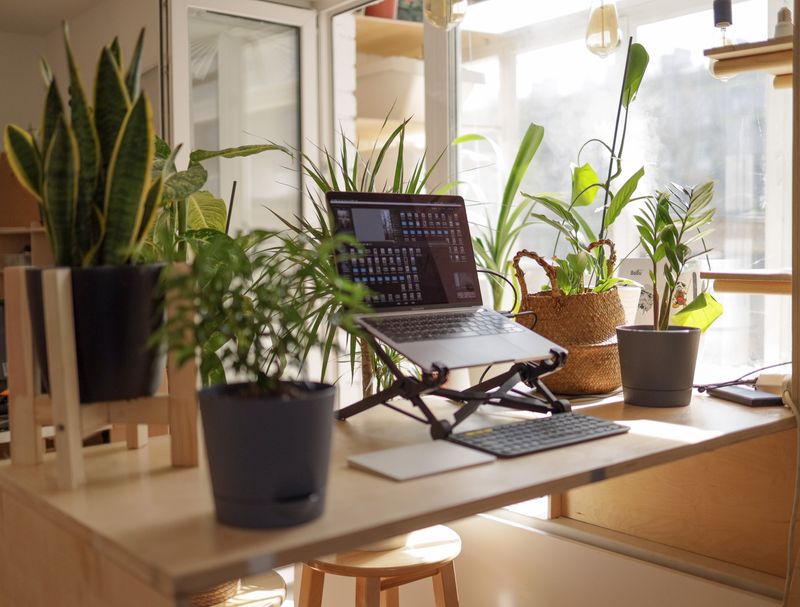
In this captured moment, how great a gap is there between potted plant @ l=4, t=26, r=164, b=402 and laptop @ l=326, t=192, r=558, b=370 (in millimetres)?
446

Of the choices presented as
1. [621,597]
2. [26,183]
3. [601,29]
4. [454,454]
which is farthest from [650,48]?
[26,183]

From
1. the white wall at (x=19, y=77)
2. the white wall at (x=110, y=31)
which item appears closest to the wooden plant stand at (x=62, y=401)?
the white wall at (x=110, y=31)

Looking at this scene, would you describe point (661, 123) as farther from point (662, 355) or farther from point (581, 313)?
point (662, 355)

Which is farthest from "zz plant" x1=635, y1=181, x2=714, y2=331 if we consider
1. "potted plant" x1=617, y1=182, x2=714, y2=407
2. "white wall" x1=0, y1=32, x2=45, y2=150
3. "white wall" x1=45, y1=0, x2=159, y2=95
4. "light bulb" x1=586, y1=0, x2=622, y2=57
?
"white wall" x1=0, y1=32, x2=45, y2=150

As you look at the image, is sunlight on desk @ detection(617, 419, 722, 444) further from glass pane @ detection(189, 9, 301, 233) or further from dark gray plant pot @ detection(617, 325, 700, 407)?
glass pane @ detection(189, 9, 301, 233)

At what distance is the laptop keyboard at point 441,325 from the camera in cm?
154

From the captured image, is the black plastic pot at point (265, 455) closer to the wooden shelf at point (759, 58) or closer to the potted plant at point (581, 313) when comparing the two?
the potted plant at point (581, 313)

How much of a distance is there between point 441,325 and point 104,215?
2.20 ft

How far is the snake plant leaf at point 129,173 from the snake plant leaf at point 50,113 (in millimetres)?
113

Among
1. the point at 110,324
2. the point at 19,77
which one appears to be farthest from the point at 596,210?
the point at 19,77

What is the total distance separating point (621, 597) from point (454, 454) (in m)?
0.93

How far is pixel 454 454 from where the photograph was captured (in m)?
1.27

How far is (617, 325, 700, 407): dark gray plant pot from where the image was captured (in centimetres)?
164

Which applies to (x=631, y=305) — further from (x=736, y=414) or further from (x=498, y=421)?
(x=498, y=421)
